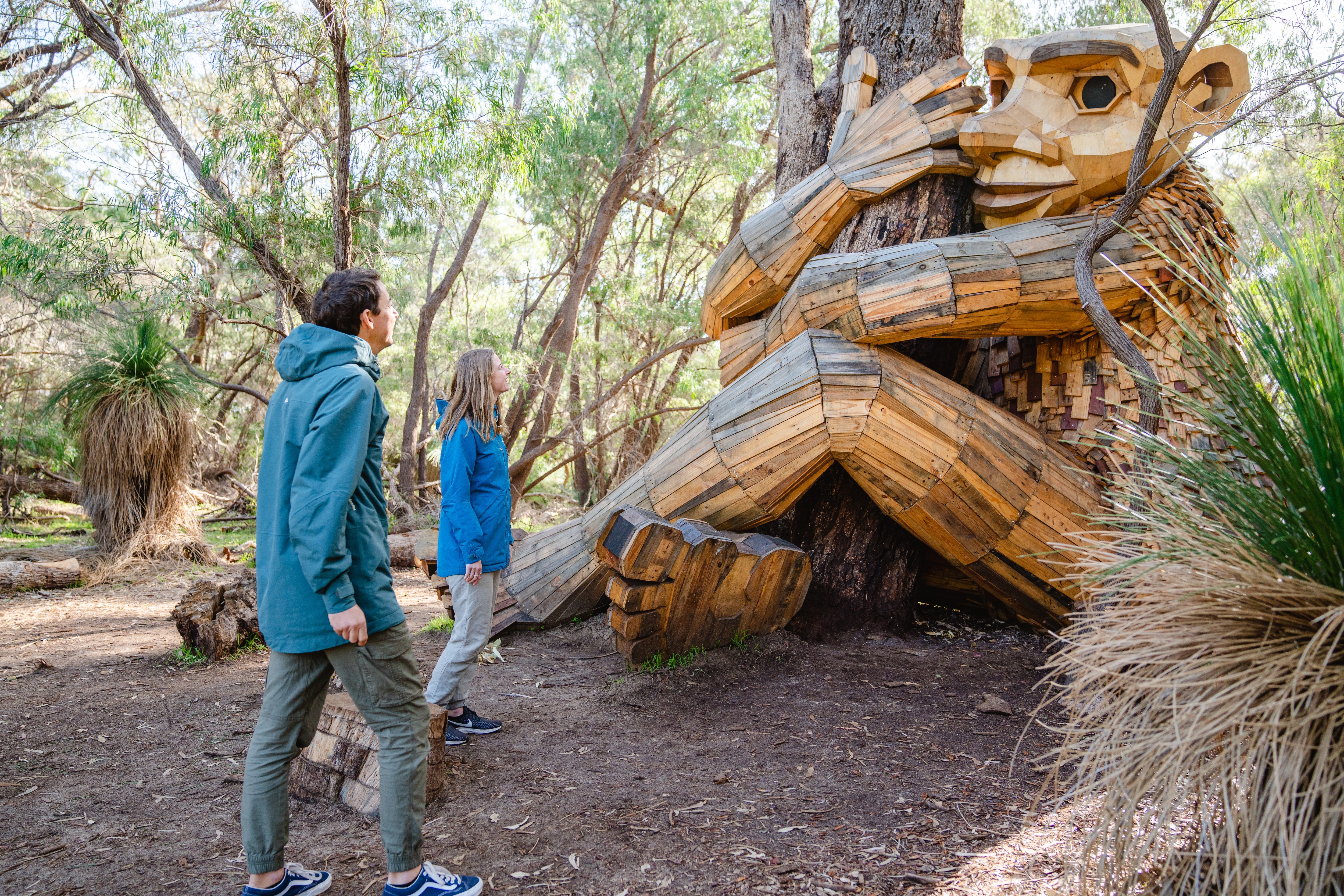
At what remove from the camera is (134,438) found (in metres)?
7.49

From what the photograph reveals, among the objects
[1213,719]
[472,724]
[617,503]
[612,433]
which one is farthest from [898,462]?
[612,433]

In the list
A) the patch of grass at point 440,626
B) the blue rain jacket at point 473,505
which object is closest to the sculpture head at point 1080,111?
the blue rain jacket at point 473,505

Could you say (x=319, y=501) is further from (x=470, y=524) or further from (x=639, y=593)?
(x=639, y=593)

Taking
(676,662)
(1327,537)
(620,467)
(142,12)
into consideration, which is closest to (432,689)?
(676,662)

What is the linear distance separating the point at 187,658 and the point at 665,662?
9.48 ft

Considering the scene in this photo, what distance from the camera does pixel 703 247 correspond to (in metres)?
13.6

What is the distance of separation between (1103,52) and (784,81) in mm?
2269

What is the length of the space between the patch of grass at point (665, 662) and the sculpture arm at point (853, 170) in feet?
6.78

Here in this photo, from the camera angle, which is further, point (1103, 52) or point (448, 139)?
point (448, 139)

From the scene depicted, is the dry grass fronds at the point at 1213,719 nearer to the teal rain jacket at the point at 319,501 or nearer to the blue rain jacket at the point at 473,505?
the teal rain jacket at the point at 319,501

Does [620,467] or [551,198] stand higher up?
[551,198]

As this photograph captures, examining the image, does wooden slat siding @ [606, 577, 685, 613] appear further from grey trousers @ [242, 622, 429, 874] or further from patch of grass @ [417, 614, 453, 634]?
patch of grass @ [417, 614, 453, 634]

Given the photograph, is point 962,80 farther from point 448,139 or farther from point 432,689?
point 448,139

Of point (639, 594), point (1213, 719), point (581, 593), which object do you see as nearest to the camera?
point (1213, 719)
